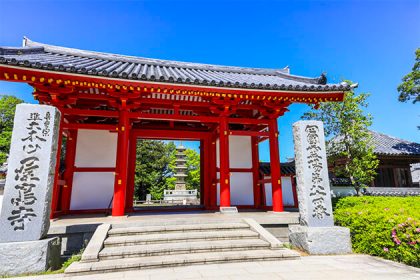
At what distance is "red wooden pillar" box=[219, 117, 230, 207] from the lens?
7.80 metres

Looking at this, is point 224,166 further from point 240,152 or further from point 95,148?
point 95,148

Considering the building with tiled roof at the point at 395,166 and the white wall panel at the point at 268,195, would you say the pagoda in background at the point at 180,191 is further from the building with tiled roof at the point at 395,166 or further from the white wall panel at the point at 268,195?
the white wall panel at the point at 268,195

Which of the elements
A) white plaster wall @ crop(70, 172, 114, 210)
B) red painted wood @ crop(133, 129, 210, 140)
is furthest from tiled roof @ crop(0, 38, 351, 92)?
white plaster wall @ crop(70, 172, 114, 210)

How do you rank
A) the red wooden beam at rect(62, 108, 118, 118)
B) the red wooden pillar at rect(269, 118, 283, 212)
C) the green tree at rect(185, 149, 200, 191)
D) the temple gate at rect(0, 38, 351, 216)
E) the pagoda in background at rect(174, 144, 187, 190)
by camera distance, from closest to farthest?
the temple gate at rect(0, 38, 351, 216), the red wooden beam at rect(62, 108, 118, 118), the red wooden pillar at rect(269, 118, 283, 212), the green tree at rect(185, 149, 200, 191), the pagoda in background at rect(174, 144, 187, 190)

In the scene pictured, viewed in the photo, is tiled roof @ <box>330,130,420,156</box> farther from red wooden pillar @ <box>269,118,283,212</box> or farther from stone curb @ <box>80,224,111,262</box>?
stone curb @ <box>80,224,111,262</box>

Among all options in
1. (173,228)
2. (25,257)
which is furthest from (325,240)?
(25,257)

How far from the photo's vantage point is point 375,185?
15.0m

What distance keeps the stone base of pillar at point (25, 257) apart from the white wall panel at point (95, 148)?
4.69m

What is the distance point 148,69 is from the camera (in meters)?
9.67

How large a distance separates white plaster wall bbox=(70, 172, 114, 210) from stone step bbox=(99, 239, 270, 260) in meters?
4.29

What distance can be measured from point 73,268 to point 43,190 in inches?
65.4

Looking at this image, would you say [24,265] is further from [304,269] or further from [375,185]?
[375,185]

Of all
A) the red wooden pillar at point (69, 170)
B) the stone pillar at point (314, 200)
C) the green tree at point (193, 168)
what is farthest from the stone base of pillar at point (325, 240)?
the green tree at point (193, 168)

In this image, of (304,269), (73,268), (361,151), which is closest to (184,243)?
(73,268)
